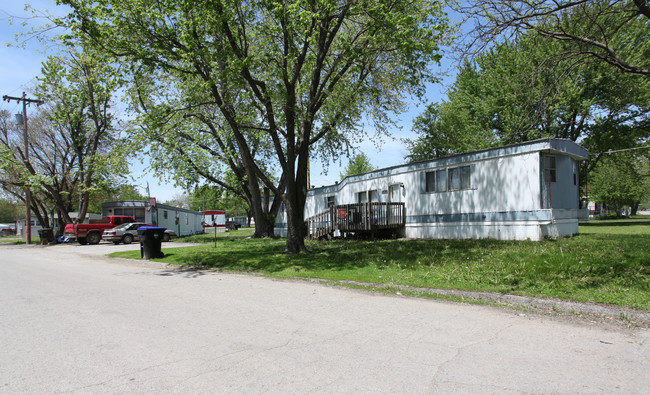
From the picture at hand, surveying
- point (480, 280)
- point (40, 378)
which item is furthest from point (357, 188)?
point (40, 378)

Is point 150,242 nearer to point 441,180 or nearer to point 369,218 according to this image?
point 369,218

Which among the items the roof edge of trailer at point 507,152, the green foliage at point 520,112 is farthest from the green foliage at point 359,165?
the roof edge of trailer at point 507,152

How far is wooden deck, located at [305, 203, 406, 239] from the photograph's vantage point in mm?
17328

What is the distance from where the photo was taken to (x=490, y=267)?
887cm

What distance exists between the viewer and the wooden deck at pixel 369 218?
56.9 ft

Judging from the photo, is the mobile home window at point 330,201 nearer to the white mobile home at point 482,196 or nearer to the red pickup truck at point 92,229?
the white mobile home at point 482,196

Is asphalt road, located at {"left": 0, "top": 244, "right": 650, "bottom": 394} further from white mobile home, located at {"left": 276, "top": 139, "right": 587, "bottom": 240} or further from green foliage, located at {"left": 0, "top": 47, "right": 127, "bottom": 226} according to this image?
green foliage, located at {"left": 0, "top": 47, "right": 127, "bottom": 226}

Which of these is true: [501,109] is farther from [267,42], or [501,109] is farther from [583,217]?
[267,42]

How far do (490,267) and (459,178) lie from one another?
762 cm

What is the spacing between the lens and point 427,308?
21.7ft

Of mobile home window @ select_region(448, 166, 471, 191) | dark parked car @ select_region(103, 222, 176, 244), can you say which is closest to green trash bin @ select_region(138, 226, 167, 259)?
mobile home window @ select_region(448, 166, 471, 191)

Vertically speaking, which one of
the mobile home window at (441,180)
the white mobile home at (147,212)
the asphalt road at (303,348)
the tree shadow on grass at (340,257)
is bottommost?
the asphalt road at (303,348)

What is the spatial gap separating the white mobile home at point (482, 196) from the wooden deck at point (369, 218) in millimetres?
43

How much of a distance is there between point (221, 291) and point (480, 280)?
534 centimetres
